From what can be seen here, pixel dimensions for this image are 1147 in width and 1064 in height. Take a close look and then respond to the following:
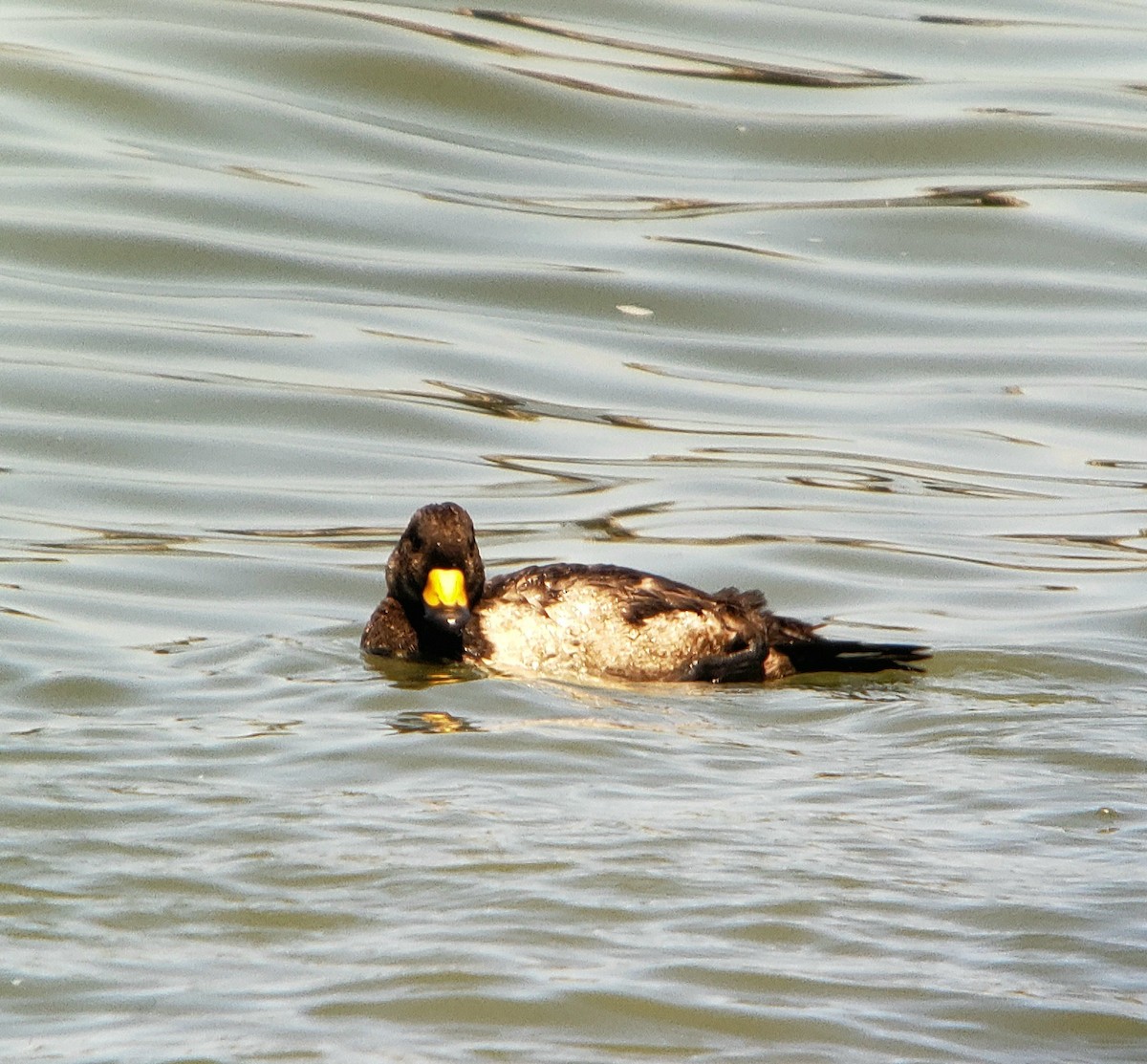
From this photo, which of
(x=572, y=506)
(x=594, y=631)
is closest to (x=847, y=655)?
(x=594, y=631)

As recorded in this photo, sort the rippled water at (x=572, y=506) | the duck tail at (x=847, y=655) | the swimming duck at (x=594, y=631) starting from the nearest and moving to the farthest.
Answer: the rippled water at (x=572, y=506), the duck tail at (x=847, y=655), the swimming duck at (x=594, y=631)

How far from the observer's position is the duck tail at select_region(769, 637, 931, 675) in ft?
27.0

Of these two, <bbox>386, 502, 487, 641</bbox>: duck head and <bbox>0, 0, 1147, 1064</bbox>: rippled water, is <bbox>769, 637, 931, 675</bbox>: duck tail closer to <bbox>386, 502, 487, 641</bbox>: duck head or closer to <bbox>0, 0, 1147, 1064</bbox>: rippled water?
<bbox>0, 0, 1147, 1064</bbox>: rippled water

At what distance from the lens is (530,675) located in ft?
27.1

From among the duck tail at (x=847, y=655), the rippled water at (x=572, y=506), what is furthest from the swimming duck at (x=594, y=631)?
the rippled water at (x=572, y=506)

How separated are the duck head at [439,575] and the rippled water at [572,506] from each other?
310 mm

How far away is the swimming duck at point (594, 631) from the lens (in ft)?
27.4

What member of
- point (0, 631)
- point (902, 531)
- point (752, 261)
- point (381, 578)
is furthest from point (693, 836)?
point (752, 261)

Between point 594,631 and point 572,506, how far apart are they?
277 centimetres

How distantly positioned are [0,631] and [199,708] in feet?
4.87

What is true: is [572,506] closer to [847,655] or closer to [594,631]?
[594,631]

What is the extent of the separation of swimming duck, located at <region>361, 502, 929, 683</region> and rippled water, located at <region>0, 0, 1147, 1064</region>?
0.21 meters

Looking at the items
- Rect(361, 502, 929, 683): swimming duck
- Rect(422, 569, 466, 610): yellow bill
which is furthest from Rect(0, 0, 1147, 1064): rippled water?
Rect(422, 569, 466, 610): yellow bill

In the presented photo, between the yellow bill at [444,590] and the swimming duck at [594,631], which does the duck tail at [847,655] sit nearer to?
the swimming duck at [594,631]
